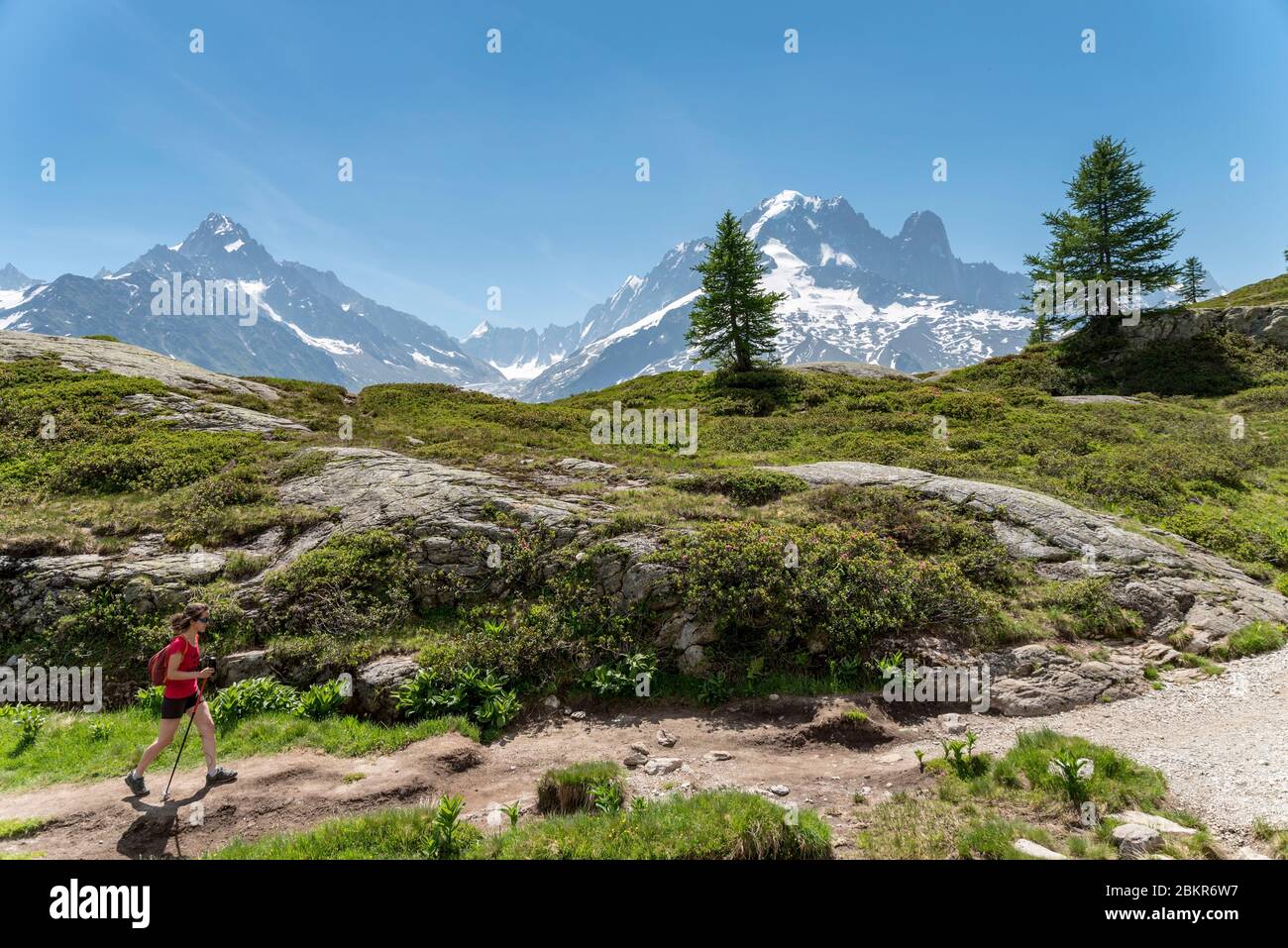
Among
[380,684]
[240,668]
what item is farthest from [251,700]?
[380,684]

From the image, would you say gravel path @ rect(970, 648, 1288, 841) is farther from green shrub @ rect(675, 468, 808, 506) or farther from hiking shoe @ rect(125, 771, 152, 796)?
hiking shoe @ rect(125, 771, 152, 796)

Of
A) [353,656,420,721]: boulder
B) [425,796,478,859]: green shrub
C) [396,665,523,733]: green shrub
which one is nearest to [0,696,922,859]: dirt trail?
[396,665,523,733]: green shrub

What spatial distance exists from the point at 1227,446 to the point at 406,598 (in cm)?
3602

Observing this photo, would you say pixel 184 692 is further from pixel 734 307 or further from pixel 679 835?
pixel 734 307

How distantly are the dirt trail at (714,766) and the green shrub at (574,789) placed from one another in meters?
0.40

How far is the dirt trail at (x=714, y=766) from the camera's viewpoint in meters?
7.51

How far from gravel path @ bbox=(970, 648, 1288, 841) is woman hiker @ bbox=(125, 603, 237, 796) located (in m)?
13.0

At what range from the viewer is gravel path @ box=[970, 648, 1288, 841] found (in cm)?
698

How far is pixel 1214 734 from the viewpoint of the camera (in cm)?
902

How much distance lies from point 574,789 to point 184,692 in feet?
21.8

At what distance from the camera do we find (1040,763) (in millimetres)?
8039

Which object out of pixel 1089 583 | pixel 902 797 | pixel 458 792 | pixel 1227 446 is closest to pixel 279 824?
pixel 458 792

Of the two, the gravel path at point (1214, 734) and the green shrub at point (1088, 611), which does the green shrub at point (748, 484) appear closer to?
the green shrub at point (1088, 611)
